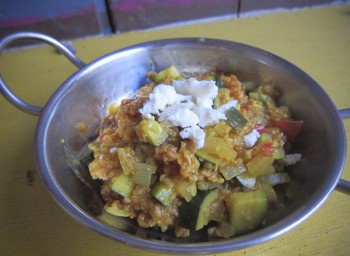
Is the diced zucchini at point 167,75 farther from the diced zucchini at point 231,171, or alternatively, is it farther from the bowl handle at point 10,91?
the diced zucchini at point 231,171

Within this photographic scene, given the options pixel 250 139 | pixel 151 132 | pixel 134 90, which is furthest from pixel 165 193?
pixel 134 90

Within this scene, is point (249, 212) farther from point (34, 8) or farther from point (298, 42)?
point (34, 8)

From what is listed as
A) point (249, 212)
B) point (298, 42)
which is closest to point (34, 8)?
point (298, 42)

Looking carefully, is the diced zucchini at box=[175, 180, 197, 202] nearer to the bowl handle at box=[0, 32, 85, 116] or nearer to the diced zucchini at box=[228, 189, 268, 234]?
the diced zucchini at box=[228, 189, 268, 234]

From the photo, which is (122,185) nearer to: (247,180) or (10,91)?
(247,180)

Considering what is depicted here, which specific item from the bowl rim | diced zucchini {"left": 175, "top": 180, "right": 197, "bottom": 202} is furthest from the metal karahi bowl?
diced zucchini {"left": 175, "top": 180, "right": 197, "bottom": 202}

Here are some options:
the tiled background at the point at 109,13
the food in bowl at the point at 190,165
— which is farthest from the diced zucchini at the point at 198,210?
the tiled background at the point at 109,13
